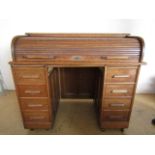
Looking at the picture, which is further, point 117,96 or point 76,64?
point 117,96

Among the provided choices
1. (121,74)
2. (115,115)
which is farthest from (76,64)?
(115,115)

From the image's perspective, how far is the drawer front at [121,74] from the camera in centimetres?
124

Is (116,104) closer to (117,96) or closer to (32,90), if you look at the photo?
(117,96)

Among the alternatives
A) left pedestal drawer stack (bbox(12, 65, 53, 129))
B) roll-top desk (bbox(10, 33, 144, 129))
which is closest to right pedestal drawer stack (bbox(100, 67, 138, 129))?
roll-top desk (bbox(10, 33, 144, 129))

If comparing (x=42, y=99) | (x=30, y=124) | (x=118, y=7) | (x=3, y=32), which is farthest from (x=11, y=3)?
(x=3, y=32)

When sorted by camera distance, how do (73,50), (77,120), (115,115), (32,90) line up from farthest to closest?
(77,120), (115,115), (32,90), (73,50)

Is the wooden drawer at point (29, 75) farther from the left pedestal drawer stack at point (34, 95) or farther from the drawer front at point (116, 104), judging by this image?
the drawer front at point (116, 104)

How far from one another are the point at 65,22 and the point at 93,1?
4.82 feet

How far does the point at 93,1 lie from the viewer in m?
0.54

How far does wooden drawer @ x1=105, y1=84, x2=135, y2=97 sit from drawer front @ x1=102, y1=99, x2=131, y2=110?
6cm

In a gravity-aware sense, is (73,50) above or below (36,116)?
above

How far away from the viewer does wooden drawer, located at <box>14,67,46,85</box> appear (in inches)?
48.3

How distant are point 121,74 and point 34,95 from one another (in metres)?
0.87

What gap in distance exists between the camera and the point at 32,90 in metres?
1.32
